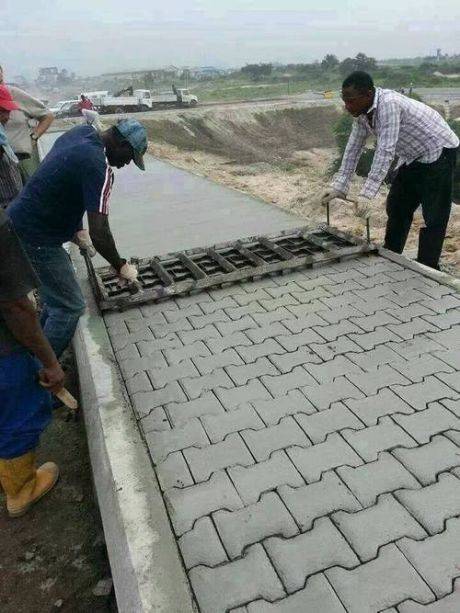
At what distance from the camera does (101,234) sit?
10.5 feet

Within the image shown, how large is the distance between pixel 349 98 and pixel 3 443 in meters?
3.31

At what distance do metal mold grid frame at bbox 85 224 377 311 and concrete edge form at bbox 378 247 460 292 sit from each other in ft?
0.47

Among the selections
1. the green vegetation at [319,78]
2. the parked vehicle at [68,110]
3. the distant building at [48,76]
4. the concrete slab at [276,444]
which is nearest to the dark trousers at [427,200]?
the concrete slab at [276,444]

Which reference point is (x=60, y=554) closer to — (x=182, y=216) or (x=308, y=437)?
(x=308, y=437)

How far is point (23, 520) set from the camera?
285cm

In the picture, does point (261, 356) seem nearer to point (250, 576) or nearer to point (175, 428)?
point (175, 428)

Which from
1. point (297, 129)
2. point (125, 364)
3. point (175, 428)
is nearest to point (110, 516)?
point (175, 428)

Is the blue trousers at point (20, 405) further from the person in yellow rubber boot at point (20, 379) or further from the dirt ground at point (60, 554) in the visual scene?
the dirt ground at point (60, 554)

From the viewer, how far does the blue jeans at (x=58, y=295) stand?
341 cm

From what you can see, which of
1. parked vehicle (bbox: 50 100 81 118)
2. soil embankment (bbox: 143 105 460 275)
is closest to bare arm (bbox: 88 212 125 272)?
soil embankment (bbox: 143 105 460 275)

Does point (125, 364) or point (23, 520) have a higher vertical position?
point (125, 364)

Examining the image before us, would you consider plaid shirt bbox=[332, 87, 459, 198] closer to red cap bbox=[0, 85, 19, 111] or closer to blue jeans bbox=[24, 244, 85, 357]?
blue jeans bbox=[24, 244, 85, 357]

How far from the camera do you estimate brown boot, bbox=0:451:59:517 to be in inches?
108

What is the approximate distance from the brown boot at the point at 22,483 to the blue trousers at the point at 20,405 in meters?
0.08
